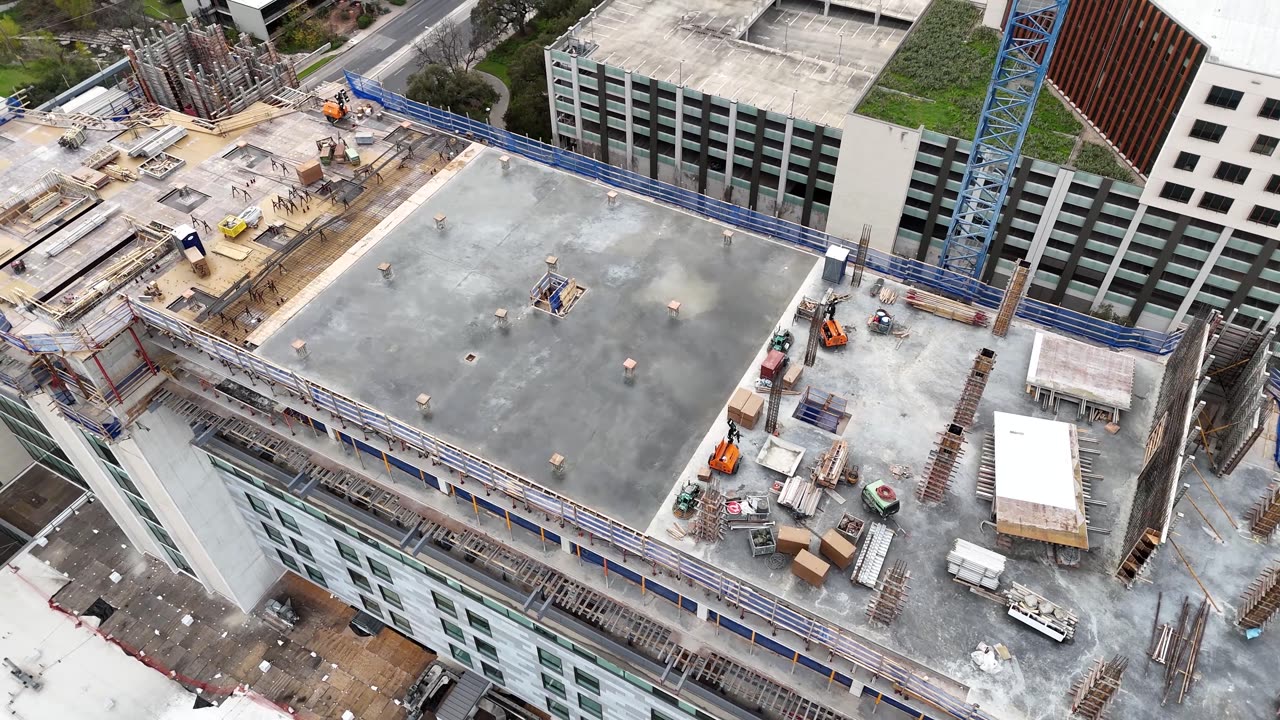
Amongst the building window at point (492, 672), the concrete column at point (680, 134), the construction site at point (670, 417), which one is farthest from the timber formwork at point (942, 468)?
the concrete column at point (680, 134)

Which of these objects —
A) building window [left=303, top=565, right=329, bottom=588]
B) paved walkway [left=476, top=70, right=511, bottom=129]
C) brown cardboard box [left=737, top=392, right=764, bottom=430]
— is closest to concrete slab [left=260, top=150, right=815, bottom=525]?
brown cardboard box [left=737, top=392, right=764, bottom=430]

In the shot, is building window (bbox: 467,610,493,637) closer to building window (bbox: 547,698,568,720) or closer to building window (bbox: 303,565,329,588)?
building window (bbox: 547,698,568,720)

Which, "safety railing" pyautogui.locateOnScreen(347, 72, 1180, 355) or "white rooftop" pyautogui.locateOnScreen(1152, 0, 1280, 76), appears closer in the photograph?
"safety railing" pyautogui.locateOnScreen(347, 72, 1180, 355)

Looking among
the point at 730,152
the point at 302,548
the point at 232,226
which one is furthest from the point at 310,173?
the point at 730,152

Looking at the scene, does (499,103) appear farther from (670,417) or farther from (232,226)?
(670,417)

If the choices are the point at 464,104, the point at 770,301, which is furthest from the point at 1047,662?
the point at 464,104

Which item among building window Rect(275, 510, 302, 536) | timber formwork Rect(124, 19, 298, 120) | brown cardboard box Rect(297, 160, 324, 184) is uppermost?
timber formwork Rect(124, 19, 298, 120)
